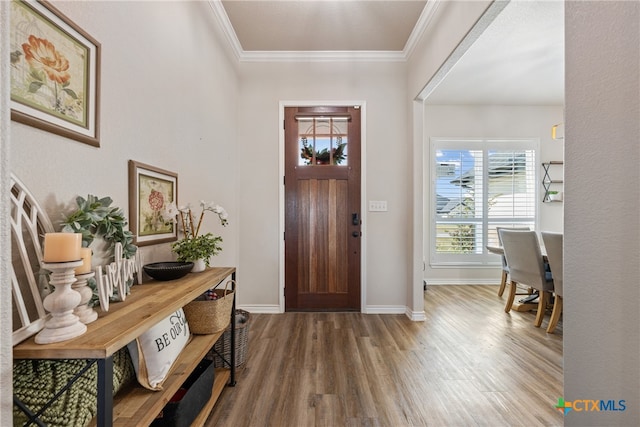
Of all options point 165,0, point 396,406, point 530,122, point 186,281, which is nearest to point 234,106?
point 165,0

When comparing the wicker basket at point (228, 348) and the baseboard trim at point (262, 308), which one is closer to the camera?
the wicker basket at point (228, 348)

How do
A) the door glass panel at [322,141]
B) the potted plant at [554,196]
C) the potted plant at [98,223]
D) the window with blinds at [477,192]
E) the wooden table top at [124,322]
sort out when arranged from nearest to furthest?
the wooden table top at [124,322]
the potted plant at [98,223]
the door glass panel at [322,141]
the potted plant at [554,196]
the window with blinds at [477,192]

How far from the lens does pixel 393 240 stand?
2.99 meters

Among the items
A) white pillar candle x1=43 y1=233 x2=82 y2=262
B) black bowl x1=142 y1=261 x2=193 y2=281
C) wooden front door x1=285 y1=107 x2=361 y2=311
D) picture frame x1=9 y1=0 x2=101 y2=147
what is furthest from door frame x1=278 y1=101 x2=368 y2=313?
white pillar candle x1=43 y1=233 x2=82 y2=262

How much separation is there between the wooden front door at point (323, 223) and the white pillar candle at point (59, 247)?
7.55 feet

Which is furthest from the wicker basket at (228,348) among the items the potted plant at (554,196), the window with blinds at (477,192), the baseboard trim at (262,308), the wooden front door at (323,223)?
the potted plant at (554,196)

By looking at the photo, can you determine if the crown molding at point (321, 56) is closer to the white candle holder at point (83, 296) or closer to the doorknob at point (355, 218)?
the doorknob at point (355, 218)

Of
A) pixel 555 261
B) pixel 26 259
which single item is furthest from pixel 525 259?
pixel 26 259

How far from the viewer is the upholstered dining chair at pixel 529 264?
100 inches

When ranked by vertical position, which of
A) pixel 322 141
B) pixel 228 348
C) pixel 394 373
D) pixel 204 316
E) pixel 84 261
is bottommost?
pixel 394 373

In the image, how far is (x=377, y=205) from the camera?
2.98 m

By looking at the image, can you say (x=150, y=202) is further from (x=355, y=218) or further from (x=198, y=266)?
(x=355, y=218)

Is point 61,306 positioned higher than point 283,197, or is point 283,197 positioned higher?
point 283,197

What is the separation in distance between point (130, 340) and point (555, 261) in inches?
121
